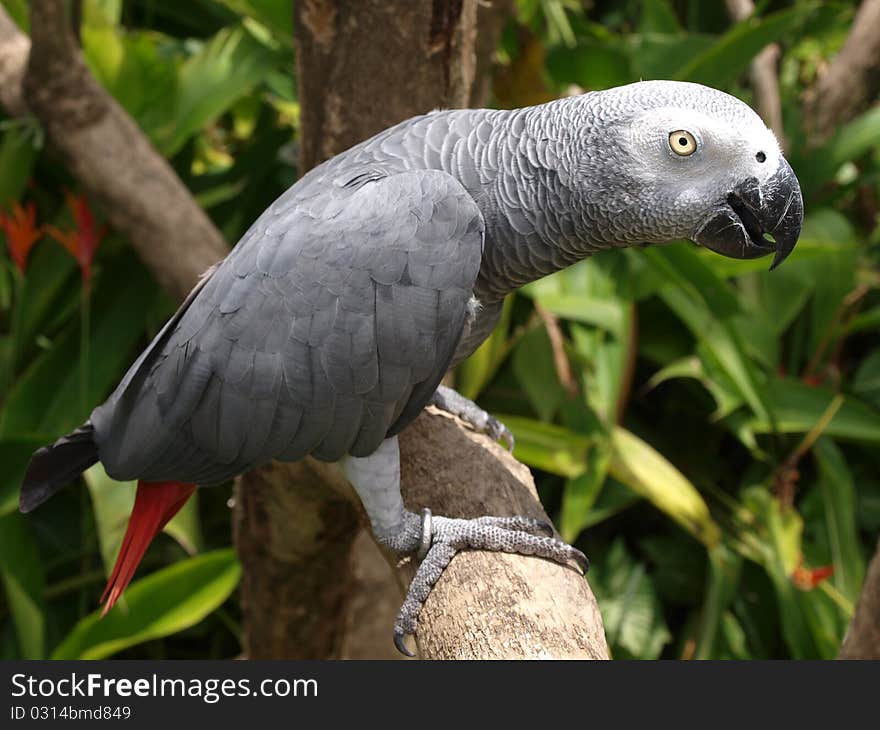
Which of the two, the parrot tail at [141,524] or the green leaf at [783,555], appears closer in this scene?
the parrot tail at [141,524]

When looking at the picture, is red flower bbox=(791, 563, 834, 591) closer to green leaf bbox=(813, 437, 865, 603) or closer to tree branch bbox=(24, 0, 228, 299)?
green leaf bbox=(813, 437, 865, 603)

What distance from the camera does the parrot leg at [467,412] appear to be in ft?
4.05

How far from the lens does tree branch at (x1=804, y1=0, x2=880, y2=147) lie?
6.63 feet

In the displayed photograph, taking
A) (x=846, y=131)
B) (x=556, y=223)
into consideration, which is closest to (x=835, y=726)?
(x=556, y=223)

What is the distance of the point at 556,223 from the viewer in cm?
92

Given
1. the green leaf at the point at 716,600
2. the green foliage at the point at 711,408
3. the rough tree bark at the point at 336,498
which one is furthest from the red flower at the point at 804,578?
the rough tree bark at the point at 336,498

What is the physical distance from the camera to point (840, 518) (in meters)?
1.81

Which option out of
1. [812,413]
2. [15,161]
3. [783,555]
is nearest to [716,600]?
[783,555]

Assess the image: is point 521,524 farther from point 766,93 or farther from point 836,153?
point 766,93

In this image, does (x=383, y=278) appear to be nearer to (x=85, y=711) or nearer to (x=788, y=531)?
(x=85, y=711)

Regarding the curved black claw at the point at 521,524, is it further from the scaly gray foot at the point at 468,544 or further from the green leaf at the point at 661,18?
the green leaf at the point at 661,18

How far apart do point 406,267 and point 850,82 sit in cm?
160

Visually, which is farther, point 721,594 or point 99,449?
point 721,594

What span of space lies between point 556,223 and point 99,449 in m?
0.55
